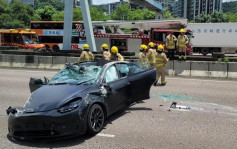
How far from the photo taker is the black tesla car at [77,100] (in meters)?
5.03

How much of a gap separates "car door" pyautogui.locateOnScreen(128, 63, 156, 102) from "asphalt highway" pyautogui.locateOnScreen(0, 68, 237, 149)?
0.47 metres

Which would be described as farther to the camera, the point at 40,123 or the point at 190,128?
the point at 190,128

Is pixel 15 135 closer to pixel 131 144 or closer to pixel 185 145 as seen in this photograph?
pixel 131 144

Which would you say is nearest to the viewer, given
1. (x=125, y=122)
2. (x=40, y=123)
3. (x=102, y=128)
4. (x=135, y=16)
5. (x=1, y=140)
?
(x=40, y=123)

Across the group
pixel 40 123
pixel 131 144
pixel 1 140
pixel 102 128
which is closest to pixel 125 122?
pixel 102 128

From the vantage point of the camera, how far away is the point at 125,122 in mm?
6508

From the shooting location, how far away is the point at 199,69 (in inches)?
566

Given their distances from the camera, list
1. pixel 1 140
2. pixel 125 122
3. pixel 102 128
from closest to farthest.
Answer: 1. pixel 1 140
2. pixel 102 128
3. pixel 125 122

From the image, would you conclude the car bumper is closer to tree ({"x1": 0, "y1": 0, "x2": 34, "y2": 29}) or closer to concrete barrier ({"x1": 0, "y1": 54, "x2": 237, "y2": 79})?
concrete barrier ({"x1": 0, "y1": 54, "x2": 237, "y2": 79})

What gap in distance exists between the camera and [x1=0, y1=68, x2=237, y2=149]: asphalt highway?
5199 mm

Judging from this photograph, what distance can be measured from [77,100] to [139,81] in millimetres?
2433

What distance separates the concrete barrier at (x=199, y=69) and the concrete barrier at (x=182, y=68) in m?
0.20

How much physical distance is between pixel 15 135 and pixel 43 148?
65 centimetres

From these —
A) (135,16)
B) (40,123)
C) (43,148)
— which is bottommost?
(43,148)
